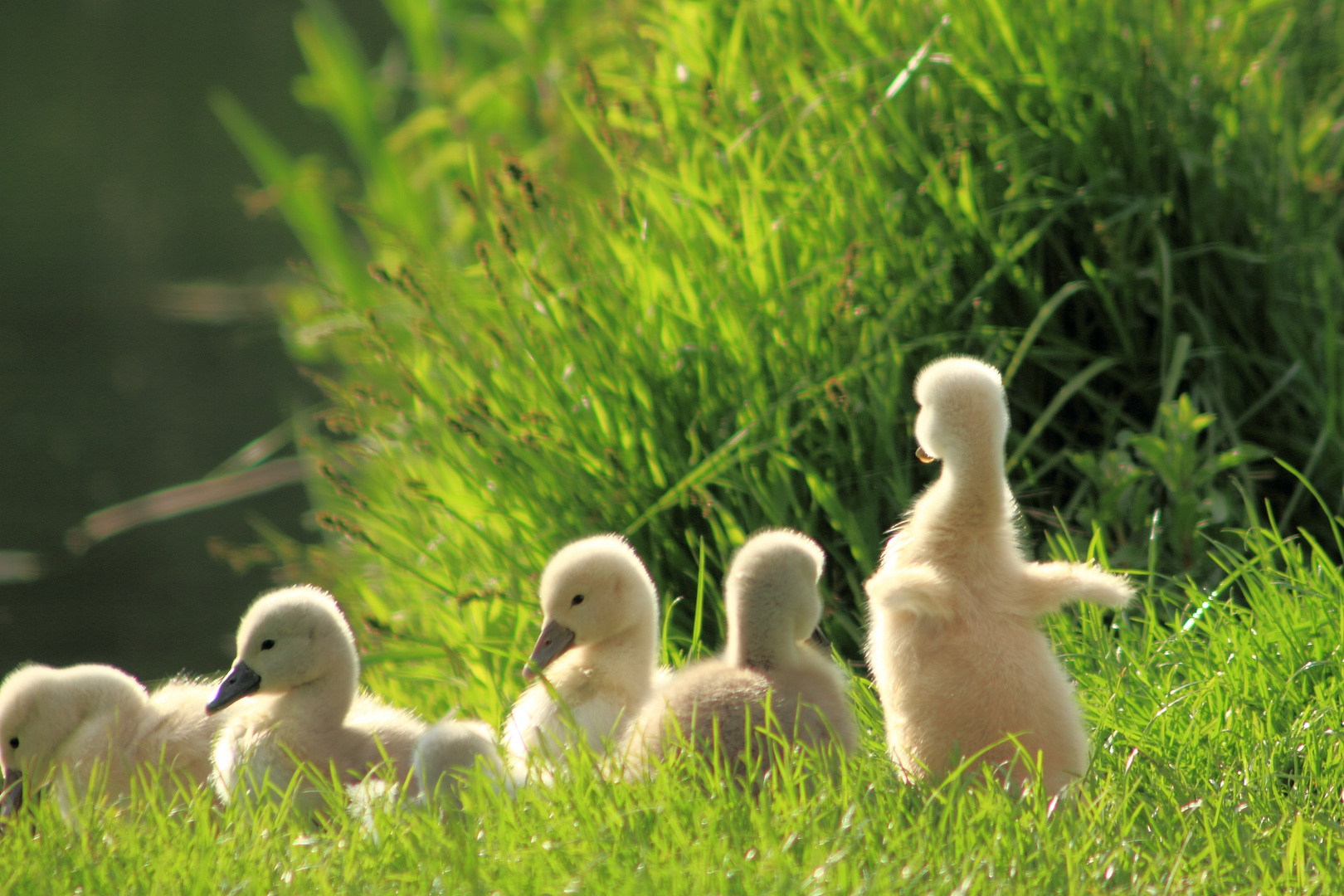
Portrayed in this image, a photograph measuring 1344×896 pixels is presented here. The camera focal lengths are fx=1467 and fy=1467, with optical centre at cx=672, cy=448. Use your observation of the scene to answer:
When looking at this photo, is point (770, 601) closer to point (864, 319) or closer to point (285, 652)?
point (285, 652)

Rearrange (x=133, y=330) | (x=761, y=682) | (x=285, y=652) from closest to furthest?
(x=761, y=682), (x=285, y=652), (x=133, y=330)

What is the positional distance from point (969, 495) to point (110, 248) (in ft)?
37.9

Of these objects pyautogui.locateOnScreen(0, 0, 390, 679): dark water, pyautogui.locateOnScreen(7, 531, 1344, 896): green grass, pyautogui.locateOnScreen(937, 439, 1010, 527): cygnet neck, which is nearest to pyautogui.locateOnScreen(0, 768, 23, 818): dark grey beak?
pyautogui.locateOnScreen(7, 531, 1344, 896): green grass

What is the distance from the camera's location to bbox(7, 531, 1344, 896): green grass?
7.48 feet

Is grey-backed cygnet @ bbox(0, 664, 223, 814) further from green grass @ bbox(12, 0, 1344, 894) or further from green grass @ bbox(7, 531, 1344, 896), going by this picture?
green grass @ bbox(12, 0, 1344, 894)

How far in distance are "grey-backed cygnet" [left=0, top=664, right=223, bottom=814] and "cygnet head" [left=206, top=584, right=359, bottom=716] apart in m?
0.22

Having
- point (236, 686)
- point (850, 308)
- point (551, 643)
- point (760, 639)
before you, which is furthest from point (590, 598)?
point (850, 308)

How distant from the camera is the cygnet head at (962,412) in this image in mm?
2773

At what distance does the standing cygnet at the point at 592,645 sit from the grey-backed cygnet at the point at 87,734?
732 millimetres

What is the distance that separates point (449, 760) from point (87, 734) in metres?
0.99

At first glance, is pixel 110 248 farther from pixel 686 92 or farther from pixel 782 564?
pixel 782 564

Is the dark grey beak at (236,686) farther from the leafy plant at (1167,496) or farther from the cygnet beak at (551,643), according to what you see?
the leafy plant at (1167,496)

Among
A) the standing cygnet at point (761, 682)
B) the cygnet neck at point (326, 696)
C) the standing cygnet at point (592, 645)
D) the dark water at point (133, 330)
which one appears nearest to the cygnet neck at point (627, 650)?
the standing cygnet at point (592, 645)

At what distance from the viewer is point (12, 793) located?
3.24m
